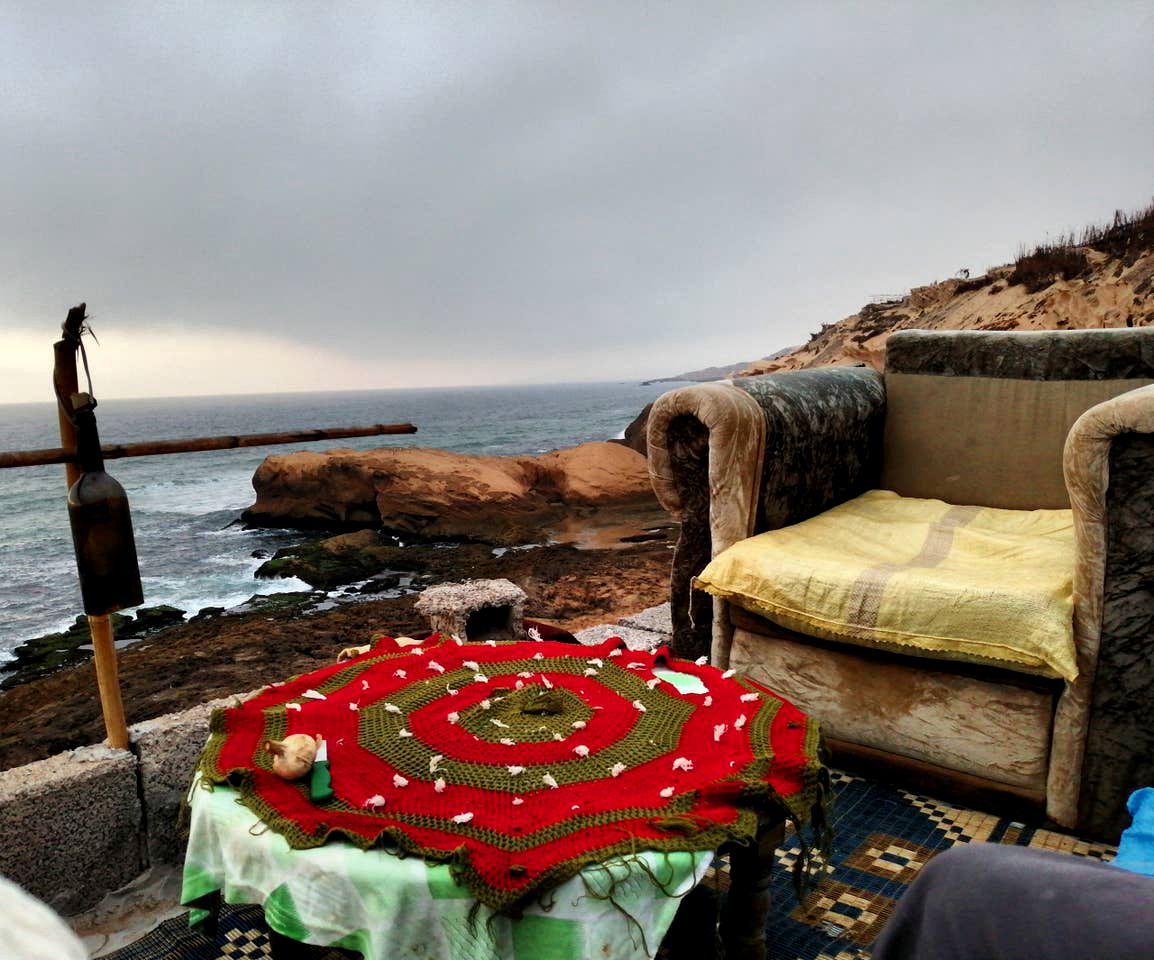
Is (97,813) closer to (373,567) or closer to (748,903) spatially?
(748,903)

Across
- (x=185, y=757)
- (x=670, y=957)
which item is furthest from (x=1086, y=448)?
(x=185, y=757)

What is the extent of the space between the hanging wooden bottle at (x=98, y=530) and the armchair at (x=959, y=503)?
1683 mm

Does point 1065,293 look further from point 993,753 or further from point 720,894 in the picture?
point 720,894

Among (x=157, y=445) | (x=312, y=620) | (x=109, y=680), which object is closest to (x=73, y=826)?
(x=109, y=680)

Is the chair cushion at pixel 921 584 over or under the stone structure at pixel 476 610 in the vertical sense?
over

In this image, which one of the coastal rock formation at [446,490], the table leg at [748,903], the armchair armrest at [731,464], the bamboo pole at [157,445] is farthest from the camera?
the coastal rock formation at [446,490]

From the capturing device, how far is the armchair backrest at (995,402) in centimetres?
315

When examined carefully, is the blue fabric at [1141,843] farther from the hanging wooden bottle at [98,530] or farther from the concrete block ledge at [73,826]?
the concrete block ledge at [73,826]

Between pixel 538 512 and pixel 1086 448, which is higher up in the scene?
pixel 1086 448

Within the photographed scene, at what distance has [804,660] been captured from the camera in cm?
253

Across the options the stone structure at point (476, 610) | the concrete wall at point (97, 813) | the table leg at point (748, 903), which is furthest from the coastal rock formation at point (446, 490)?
the table leg at point (748, 903)

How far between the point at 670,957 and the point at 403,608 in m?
7.80

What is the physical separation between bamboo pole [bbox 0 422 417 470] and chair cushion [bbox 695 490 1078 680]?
1215 millimetres

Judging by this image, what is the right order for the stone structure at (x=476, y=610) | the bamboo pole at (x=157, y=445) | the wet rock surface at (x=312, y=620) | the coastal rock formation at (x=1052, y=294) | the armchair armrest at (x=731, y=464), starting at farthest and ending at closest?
the coastal rock formation at (x=1052, y=294) < the wet rock surface at (x=312, y=620) < the stone structure at (x=476, y=610) < the armchair armrest at (x=731, y=464) < the bamboo pole at (x=157, y=445)
